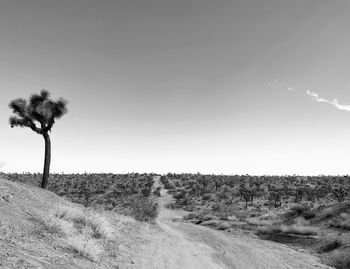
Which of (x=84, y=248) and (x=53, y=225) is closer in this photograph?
(x=84, y=248)

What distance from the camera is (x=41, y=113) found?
21.4 meters

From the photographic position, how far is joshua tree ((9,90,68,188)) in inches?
841

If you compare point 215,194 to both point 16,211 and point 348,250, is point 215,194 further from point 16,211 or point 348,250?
point 16,211

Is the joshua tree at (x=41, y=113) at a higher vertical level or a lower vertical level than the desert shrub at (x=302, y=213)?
higher

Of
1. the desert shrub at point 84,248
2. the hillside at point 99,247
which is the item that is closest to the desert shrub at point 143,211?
the hillside at point 99,247

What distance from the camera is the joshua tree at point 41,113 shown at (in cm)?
2136

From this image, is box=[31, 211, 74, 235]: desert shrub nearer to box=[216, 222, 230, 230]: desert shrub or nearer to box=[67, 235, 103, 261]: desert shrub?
box=[67, 235, 103, 261]: desert shrub

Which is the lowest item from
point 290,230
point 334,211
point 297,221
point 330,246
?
point 290,230

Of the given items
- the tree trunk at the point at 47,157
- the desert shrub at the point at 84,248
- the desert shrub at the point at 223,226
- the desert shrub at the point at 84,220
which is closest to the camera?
the desert shrub at the point at 84,248

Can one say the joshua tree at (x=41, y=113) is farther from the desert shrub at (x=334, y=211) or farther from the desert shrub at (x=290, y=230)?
the desert shrub at (x=334, y=211)

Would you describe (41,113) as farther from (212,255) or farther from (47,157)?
(212,255)

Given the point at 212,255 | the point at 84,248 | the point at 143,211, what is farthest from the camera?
the point at 143,211

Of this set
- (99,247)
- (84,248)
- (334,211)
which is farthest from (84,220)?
(334,211)

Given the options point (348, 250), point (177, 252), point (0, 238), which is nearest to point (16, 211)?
point (0, 238)
